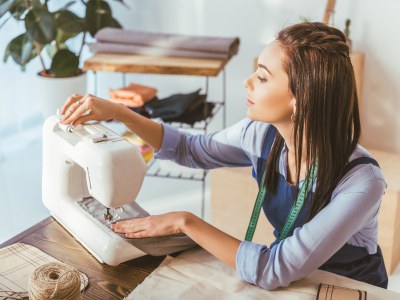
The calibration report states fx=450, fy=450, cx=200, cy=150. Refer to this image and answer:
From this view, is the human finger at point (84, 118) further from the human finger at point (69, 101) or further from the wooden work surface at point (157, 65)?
the wooden work surface at point (157, 65)

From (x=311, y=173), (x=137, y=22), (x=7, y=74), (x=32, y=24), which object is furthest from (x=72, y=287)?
(x=7, y=74)

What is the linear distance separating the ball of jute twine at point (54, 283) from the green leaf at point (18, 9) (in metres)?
2.29

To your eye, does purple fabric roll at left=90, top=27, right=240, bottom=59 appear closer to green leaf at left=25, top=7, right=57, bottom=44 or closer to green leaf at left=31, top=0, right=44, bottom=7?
green leaf at left=25, top=7, right=57, bottom=44

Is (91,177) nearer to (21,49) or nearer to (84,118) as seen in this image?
(84,118)

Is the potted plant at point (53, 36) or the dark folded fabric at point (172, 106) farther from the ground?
the potted plant at point (53, 36)

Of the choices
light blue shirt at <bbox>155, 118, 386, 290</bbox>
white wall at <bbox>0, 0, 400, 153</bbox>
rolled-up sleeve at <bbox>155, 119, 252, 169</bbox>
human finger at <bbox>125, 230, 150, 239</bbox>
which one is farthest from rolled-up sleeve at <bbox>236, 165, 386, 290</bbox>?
white wall at <bbox>0, 0, 400, 153</bbox>

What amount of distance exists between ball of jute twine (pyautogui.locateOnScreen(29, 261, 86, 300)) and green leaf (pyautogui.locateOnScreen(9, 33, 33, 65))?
84.9 inches

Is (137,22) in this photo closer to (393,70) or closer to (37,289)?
(393,70)

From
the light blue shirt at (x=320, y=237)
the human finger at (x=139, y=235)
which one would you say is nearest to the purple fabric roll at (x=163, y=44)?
the light blue shirt at (x=320, y=237)

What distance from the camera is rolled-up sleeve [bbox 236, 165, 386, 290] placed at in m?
1.04

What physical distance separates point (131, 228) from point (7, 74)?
2715mm

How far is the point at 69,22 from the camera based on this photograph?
2.83m

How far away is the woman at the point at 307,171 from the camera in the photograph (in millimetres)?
1054

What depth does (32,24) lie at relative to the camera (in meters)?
2.63
